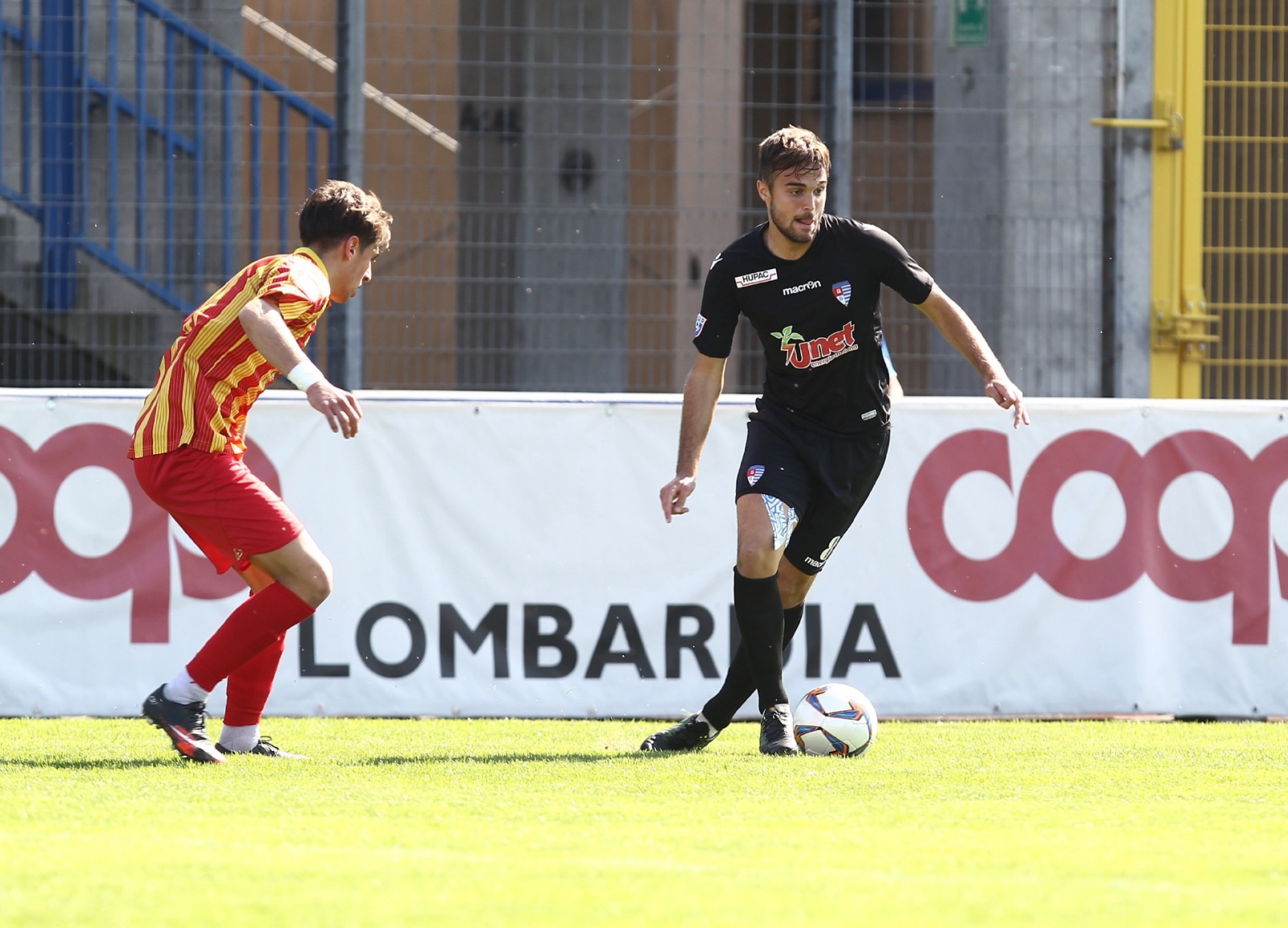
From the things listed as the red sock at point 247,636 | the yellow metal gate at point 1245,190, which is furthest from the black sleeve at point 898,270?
the yellow metal gate at point 1245,190

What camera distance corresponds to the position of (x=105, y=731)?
5.84 meters

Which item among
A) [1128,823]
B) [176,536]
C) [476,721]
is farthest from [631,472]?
[1128,823]

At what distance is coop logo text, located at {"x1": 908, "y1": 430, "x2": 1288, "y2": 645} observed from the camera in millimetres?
6648

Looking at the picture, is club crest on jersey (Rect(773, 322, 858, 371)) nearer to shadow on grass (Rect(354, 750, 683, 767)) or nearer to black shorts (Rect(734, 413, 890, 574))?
black shorts (Rect(734, 413, 890, 574))

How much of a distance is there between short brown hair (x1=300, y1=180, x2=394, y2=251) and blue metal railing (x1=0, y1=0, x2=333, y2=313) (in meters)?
3.57

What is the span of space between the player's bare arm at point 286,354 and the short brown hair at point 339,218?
43cm

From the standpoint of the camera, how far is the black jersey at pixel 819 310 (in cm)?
527

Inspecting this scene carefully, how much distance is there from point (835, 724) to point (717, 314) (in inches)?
52.1

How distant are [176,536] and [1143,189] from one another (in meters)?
5.53

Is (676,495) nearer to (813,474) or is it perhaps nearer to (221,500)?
(813,474)

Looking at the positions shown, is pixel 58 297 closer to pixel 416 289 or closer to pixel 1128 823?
pixel 416 289

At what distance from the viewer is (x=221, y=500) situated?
193 inches

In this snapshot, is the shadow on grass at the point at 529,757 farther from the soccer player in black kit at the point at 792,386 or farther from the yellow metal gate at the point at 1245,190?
the yellow metal gate at the point at 1245,190

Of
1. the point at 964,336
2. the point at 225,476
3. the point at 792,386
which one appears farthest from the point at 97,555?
the point at 964,336
